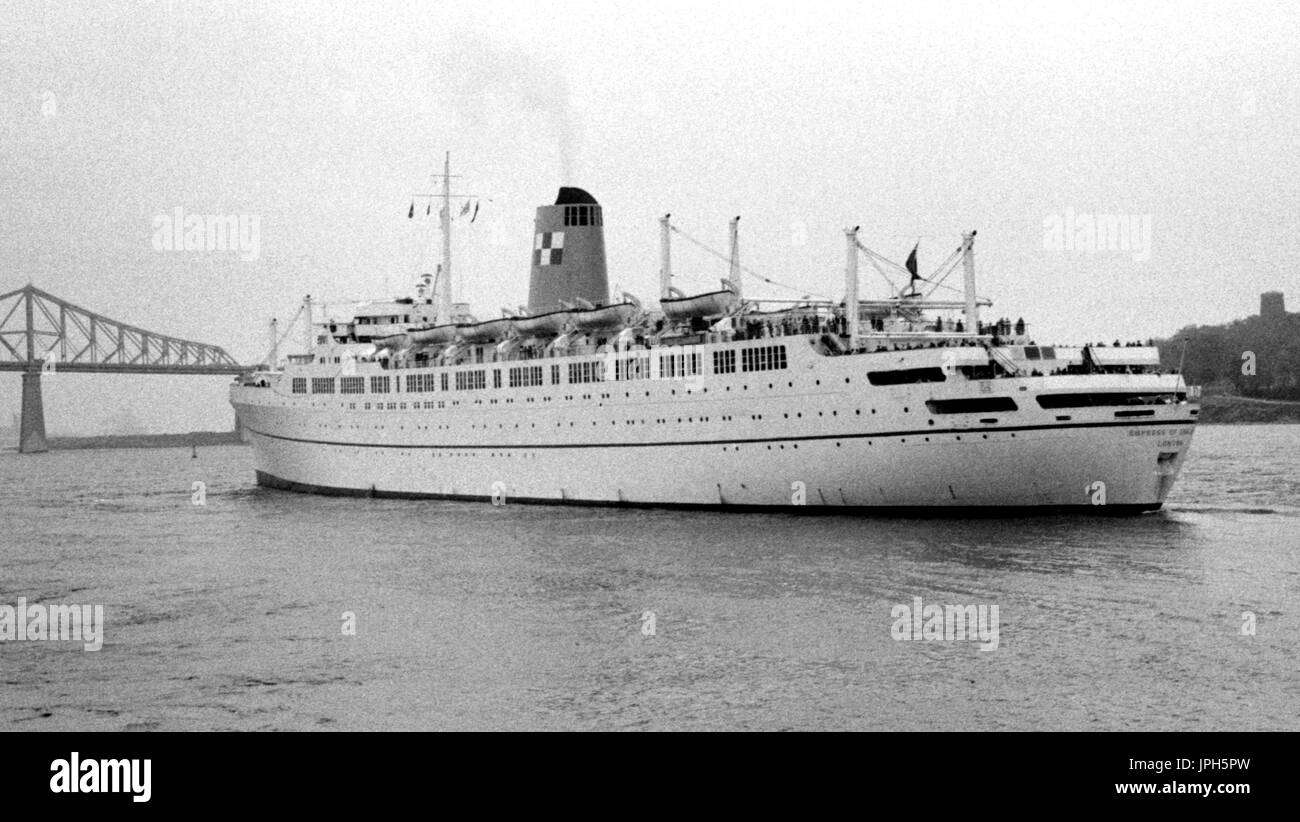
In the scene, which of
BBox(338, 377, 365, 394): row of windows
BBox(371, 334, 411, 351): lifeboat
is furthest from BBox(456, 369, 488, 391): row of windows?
BBox(371, 334, 411, 351): lifeboat

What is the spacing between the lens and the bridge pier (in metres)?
126

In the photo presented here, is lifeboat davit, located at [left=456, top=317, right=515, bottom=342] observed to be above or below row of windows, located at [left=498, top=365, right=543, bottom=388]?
above

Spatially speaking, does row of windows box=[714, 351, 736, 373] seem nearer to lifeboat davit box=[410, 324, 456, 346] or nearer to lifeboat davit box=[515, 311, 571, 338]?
lifeboat davit box=[515, 311, 571, 338]

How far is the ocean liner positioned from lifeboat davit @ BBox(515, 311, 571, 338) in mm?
101

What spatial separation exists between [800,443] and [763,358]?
2.80 metres

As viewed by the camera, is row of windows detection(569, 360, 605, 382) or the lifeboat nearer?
row of windows detection(569, 360, 605, 382)

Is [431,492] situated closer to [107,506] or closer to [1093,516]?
[107,506]

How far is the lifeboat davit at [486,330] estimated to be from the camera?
165 feet

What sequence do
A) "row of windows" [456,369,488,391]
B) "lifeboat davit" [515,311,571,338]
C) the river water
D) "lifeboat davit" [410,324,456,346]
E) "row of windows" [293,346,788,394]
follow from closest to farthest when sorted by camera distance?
1. the river water
2. "row of windows" [293,346,788,394]
3. "lifeboat davit" [515,311,571,338]
4. "row of windows" [456,369,488,391]
5. "lifeboat davit" [410,324,456,346]

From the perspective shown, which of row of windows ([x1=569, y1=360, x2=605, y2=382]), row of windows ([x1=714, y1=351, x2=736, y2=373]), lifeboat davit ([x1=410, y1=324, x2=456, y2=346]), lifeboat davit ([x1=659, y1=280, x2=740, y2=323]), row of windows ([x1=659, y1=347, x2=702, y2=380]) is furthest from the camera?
Answer: lifeboat davit ([x1=410, y1=324, x2=456, y2=346])

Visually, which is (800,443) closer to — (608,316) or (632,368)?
(632,368)


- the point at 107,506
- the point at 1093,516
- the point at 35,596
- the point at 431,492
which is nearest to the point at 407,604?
the point at 35,596

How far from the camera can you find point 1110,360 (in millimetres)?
35406

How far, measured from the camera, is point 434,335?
53.6 metres
